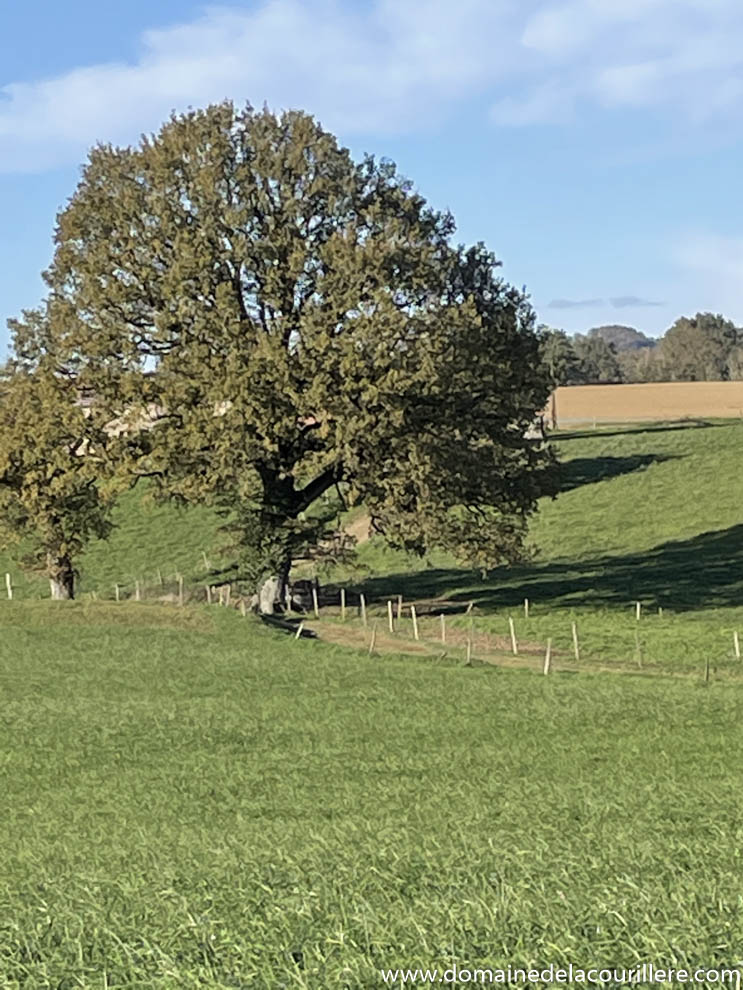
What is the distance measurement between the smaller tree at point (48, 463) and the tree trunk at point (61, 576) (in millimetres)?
1254

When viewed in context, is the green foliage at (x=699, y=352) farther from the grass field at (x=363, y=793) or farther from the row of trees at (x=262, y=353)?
the row of trees at (x=262, y=353)

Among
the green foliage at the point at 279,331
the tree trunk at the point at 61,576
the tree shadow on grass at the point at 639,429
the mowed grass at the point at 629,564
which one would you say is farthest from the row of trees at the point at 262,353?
the tree shadow on grass at the point at 639,429

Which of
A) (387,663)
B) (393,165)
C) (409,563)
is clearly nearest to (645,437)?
(409,563)

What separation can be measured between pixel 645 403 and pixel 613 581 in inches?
2552

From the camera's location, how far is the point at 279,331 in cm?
4056

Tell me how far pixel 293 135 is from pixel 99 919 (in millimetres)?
36656

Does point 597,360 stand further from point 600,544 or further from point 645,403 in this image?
point 600,544

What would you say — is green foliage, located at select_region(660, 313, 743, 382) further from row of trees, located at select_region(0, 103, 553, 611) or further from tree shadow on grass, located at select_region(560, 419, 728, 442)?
row of trees, located at select_region(0, 103, 553, 611)

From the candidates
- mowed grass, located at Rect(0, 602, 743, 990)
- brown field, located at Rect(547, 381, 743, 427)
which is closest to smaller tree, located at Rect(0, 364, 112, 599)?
mowed grass, located at Rect(0, 602, 743, 990)

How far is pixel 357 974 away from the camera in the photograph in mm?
5785

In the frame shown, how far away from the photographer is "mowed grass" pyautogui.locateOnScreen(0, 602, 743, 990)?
247 inches

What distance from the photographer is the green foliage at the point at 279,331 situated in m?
39.2

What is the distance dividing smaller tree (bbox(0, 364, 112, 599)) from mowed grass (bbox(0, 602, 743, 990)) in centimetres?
630

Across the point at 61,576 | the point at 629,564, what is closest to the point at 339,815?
Answer: the point at 61,576
